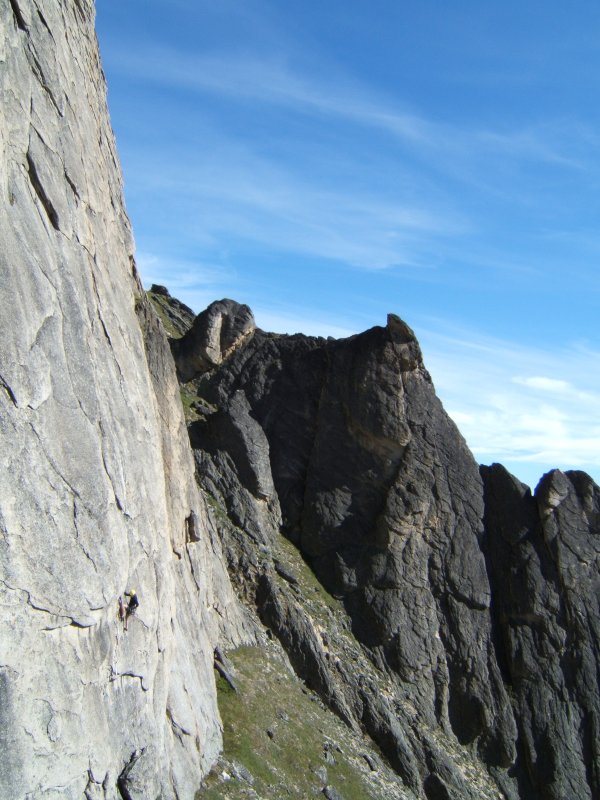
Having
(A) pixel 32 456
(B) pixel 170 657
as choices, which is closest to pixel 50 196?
(A) pixel 32 456

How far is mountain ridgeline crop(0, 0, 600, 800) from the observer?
57.1 feet

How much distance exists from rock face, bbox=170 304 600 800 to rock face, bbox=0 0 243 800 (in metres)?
19.0

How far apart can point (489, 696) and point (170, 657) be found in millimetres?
29247

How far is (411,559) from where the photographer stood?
51500mm

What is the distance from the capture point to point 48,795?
1633 centimetres

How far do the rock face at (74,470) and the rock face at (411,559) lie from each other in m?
19.0

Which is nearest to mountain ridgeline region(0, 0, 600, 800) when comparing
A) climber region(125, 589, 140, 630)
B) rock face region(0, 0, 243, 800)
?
rock face region(0, 0, 243, 800)

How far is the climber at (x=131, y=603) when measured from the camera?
71.6 ft

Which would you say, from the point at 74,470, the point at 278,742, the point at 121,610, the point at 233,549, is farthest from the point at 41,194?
the point at 233,549

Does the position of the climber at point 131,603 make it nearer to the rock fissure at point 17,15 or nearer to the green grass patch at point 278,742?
the green grass patch at point 278,742

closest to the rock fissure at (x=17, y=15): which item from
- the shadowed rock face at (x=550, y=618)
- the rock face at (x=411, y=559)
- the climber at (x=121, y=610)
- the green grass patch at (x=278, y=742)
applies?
the climber at (x=121, y=610)

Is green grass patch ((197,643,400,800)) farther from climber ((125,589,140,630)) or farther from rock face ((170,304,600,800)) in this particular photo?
climber ((125,589,140,630))

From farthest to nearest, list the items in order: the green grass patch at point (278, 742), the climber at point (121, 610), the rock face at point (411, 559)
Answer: the rock face at point (411, 559)
the green grass patch at point (278, 742)
the climber at point (121, 610)

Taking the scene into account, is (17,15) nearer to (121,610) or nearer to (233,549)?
(121,610)
